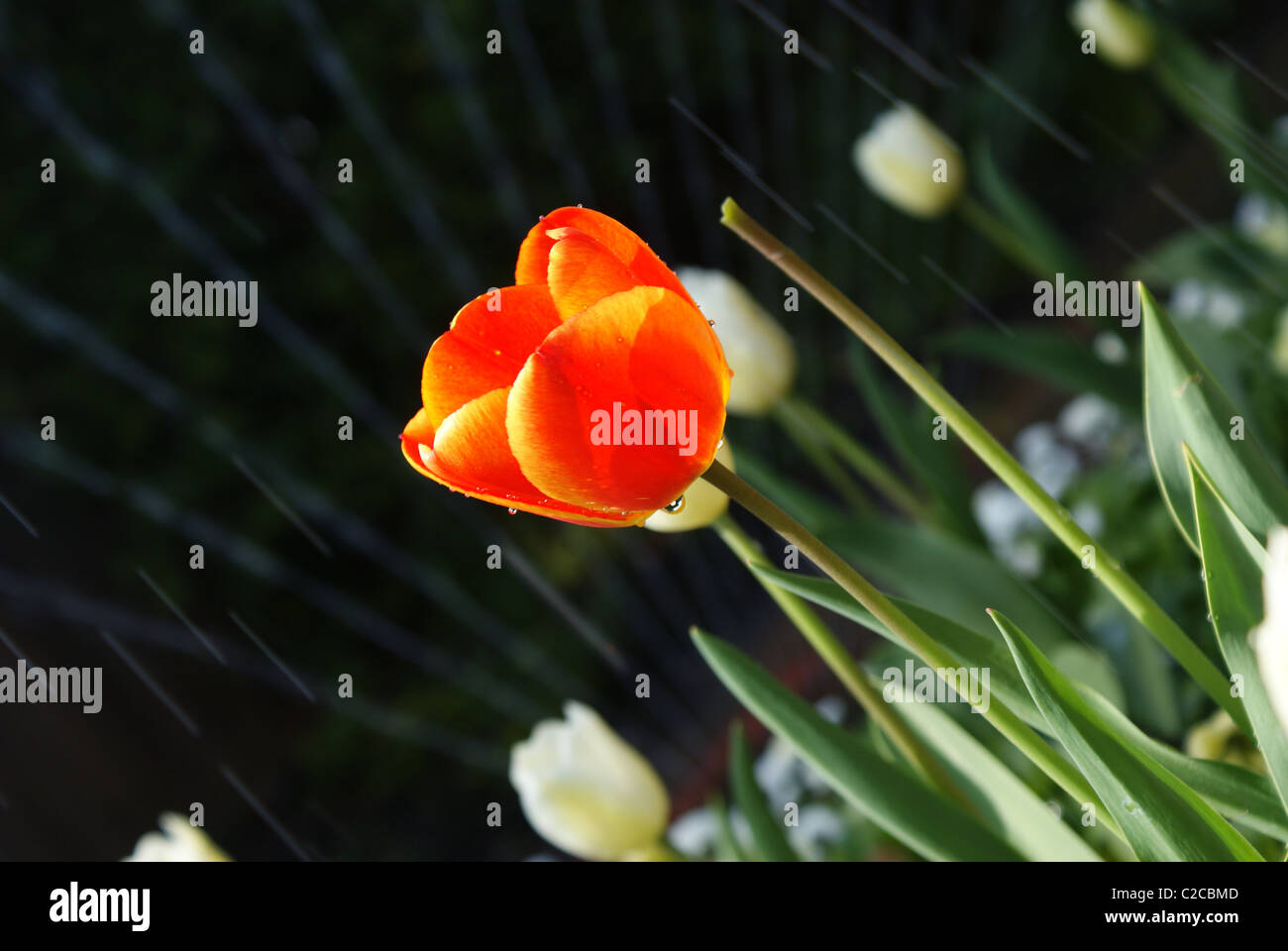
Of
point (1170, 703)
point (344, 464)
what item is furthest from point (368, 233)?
point (1170, 703)

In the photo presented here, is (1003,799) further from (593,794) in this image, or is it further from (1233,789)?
(593,794)

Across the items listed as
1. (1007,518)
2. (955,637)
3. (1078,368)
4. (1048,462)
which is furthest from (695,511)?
(1048,462)

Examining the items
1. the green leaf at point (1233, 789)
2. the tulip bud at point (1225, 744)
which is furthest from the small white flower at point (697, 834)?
the green leaf at point (1233, 789)

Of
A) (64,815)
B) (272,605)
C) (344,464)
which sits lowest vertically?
(64,815)

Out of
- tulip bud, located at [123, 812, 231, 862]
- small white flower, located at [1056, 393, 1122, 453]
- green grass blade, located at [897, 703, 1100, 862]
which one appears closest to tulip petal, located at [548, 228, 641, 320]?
green grass blade, located at [897, 703, 1100, 862]

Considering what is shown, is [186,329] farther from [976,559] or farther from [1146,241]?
[1146,241]
